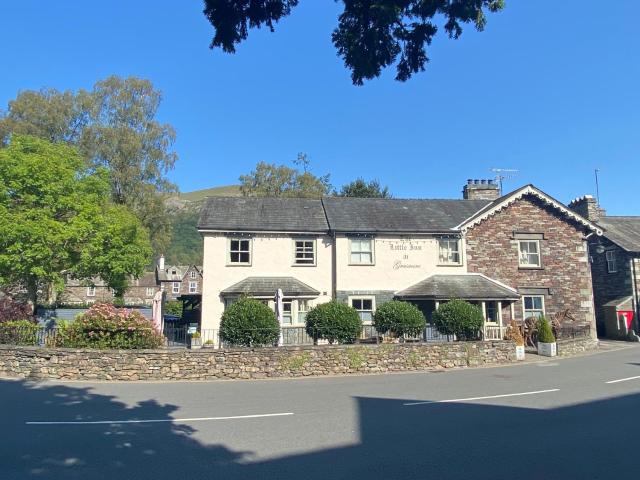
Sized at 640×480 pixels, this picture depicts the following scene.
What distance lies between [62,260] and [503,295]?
21924 millimetres

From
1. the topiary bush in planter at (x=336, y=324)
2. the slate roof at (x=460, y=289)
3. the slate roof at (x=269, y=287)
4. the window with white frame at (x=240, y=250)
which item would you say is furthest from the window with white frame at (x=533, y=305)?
the window with white frame at (x=240, y=250)

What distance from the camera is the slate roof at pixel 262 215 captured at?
2375cm

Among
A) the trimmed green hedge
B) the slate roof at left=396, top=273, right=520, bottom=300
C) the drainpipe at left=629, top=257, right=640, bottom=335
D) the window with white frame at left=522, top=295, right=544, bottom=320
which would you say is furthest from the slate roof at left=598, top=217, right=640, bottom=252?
the trimmed green hedge

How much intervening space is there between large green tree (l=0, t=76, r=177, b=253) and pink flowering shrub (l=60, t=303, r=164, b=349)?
78.5ft

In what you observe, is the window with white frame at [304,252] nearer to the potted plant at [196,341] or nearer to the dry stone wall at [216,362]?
the potted plant at [196,341]

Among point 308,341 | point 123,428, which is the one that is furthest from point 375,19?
point 308,341

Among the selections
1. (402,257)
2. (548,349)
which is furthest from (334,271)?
(548,349)

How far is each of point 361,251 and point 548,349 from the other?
976 centimetres

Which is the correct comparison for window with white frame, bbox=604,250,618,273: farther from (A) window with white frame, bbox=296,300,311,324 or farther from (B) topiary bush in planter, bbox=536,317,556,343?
(A) window with white frame, bbox=296,300,311,324

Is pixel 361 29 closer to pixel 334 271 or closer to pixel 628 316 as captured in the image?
pixel 334 271

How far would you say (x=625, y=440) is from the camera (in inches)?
281

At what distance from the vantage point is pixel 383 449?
6.77m

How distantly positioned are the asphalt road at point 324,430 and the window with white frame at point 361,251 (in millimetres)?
11177

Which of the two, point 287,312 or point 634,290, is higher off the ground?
point 634,290
